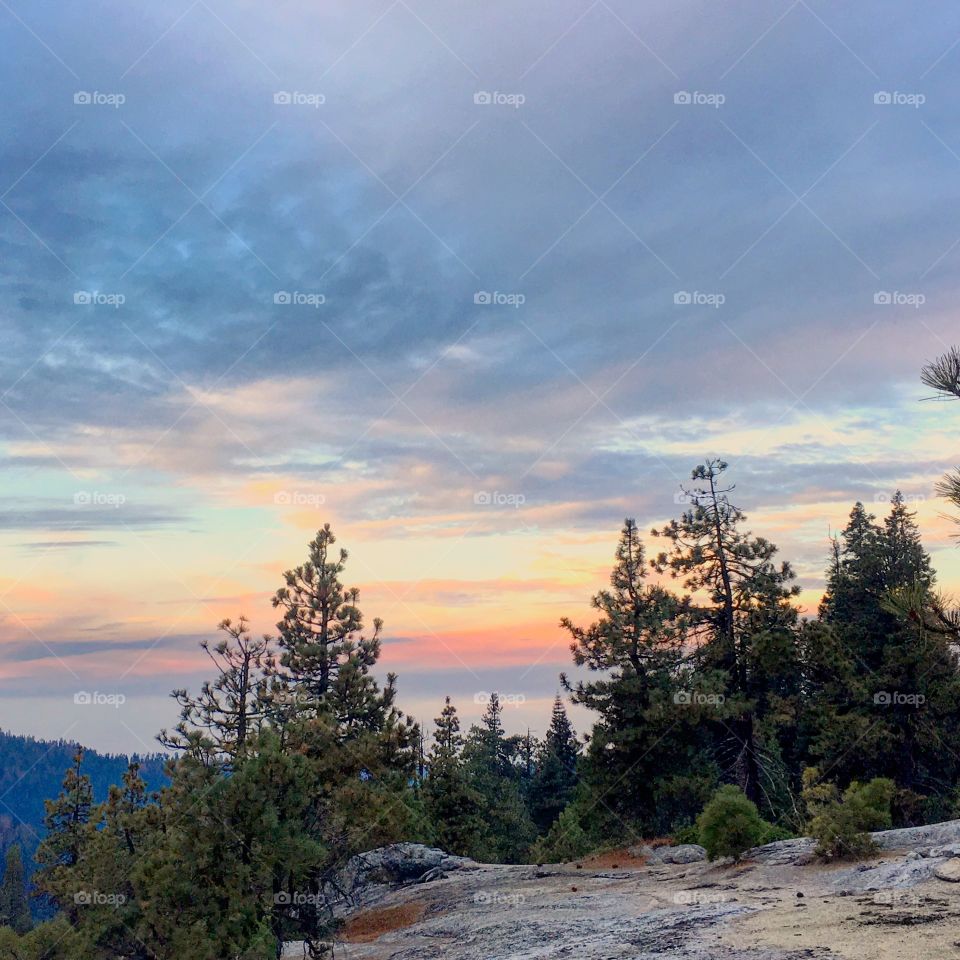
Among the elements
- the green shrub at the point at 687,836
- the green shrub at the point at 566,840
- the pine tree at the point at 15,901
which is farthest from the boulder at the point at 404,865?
the pine tree at the point at 15,901

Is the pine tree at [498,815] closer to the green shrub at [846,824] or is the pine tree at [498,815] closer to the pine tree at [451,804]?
the pine tree at [451,804]

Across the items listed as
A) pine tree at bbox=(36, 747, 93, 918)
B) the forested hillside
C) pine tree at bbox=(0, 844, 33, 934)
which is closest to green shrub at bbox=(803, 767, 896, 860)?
the forested hillside

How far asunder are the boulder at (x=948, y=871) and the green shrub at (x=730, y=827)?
6.41m

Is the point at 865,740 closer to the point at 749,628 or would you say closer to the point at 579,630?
the point at 749,628

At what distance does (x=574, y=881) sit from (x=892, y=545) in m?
26.0

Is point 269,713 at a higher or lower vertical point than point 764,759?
higher

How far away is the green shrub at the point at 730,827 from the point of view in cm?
2092

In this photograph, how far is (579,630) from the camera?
33.0 meters

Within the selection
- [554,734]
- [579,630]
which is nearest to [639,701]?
[579,630]

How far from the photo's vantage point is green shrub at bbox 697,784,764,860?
824 inches

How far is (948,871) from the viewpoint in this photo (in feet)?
47.6

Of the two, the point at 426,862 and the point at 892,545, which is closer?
the point at 426,862

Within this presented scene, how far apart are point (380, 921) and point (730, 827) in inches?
426

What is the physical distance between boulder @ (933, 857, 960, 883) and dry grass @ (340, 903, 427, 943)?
1387 cm
